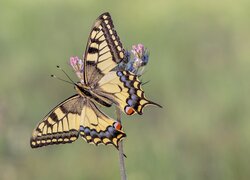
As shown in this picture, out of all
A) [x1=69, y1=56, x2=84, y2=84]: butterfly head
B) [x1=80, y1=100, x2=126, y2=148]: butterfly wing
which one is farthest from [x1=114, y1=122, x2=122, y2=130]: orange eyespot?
[x1=69, y1=56, x2=84, y2=84]: butterfly head

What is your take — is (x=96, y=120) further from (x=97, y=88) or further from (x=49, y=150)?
(x=49, y=150)

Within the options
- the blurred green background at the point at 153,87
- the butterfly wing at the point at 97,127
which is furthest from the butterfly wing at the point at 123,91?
the blurred green background at the point at 153,87

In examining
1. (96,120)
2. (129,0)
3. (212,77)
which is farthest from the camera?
(129,0)

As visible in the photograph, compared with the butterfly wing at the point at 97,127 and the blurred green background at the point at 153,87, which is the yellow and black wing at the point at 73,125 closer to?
A: the butterfly wing at the point at 97,127

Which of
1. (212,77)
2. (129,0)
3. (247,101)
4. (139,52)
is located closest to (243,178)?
(247,101)

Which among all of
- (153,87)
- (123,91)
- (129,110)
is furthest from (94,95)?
(153,87)

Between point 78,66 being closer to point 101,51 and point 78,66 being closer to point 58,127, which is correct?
point 101,51
